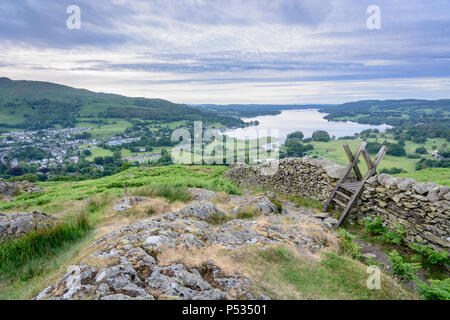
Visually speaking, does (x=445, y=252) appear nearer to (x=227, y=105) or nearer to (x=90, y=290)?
(x=90, y=290)

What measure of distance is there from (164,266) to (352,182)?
9.82m

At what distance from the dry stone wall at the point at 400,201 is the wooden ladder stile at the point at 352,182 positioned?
0.35 metres

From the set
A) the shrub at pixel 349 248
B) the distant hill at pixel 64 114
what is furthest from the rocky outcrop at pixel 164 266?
the distant hill at pixel 64 114

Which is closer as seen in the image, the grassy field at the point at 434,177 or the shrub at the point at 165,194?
the shrub at the point at 165,194

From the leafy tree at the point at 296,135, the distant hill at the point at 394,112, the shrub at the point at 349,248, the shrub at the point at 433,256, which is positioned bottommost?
the shrub at the point at 433,256

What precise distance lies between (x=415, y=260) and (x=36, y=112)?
750ft

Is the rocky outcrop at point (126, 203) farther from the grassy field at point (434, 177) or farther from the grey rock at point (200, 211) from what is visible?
the grassy field at point (434, 177)

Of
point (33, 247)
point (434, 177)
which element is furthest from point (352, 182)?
point (33, 247)

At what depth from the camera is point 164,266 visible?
4.00 metres

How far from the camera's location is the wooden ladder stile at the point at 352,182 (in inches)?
368

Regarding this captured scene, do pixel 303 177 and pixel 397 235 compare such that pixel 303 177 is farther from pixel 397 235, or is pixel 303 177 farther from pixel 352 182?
pixel 397 235

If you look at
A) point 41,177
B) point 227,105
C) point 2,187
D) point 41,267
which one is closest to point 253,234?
point 41,267

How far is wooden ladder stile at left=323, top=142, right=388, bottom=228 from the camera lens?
9.34 metres

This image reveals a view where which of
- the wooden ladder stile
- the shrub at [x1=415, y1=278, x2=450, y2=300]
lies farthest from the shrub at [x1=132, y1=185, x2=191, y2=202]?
the shrub at [x1=415, y1=278, x2=450, y2=300]
